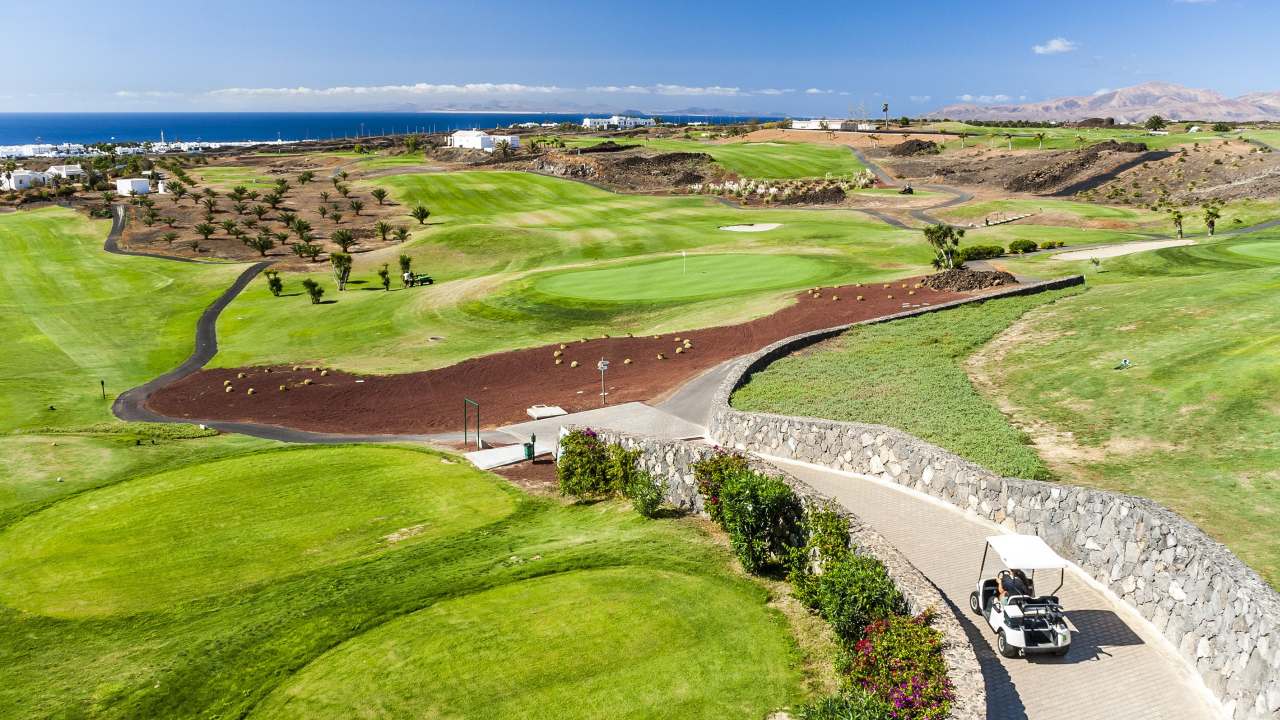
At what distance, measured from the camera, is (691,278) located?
205 ft

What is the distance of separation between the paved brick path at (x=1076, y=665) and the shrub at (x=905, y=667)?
1521 millimetres

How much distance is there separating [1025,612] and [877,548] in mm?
2966

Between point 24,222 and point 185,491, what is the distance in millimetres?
93311

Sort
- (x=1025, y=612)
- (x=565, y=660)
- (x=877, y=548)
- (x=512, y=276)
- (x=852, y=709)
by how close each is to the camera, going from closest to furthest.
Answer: (x=852, y=709) < (x=1025, y=612) < (x=565, y=660) < (x=877, y=548) < (x=512, y=276)

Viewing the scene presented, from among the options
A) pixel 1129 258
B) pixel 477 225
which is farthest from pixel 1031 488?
pixel 477 225

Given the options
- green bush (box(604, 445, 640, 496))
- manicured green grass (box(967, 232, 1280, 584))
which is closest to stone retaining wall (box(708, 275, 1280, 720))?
manicured green grass (box(967, 232, 1280, 584))

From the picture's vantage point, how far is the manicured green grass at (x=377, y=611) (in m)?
15.4

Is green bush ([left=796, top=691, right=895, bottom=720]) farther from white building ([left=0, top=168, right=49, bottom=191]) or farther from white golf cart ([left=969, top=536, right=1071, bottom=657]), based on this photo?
white building ([left=0, top=168, right=49, bottom=191])

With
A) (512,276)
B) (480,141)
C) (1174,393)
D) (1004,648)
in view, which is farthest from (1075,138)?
(1004,648)

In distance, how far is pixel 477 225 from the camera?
90.6m

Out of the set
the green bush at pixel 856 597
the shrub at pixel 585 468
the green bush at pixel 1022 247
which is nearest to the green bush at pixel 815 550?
the green bush at pixel 856 597

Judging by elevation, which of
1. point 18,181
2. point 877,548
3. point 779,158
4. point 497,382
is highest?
point 779,158

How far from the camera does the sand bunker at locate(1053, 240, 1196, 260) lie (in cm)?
6037

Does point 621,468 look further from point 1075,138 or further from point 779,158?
point 1075,138
